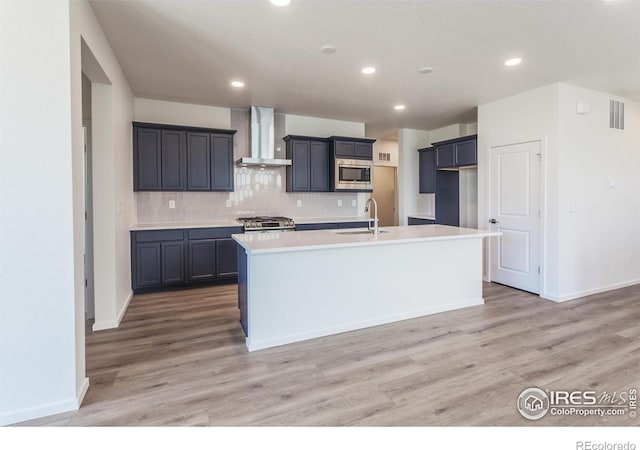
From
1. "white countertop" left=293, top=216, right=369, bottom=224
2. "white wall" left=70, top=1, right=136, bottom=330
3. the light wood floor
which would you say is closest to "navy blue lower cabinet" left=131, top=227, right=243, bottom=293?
"white wall" left=70, top=1, right=136, bottom=330

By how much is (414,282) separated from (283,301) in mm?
1425

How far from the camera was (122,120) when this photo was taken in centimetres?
377

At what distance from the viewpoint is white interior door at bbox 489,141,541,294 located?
14.2ft

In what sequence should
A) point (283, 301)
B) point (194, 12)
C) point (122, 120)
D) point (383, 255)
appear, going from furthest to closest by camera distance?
point (122, 120) → point (383, 255) → point (283, 301) → point (194, 12)

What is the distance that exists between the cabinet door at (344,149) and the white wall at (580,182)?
1995 mm

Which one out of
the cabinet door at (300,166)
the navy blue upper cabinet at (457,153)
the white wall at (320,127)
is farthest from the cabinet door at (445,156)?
the cabinet door at (300,166)

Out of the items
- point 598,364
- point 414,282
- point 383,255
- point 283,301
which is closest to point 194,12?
point 283,301

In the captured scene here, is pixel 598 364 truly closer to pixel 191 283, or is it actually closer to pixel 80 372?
pixel 80 372

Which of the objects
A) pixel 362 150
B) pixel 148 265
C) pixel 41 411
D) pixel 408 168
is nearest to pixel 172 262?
pixel 148 265

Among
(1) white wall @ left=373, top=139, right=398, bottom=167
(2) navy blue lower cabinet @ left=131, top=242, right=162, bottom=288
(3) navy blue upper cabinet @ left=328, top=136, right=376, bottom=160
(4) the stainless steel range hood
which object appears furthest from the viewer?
(1) white wall @ left=373, top=139, right=398, bottom=167

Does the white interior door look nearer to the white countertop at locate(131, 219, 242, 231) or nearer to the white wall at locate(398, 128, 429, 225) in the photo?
the white wall at locate(398, 128, 429, 225)

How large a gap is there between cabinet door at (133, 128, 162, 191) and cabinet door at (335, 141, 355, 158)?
2607 mm

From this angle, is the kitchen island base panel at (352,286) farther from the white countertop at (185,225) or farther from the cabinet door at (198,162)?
the cabinet door at (198,162)

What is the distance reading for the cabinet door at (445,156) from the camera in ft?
17.9
